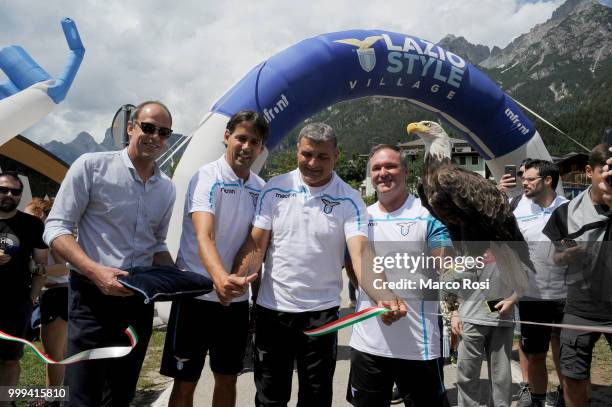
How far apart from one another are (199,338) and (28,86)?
779 centimetres

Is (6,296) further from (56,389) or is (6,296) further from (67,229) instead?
(67,229)

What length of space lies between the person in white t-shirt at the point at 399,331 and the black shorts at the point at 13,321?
2.73 m

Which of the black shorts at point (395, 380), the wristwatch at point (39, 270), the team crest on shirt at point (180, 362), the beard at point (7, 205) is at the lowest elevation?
the black shorts at point (395, 380)

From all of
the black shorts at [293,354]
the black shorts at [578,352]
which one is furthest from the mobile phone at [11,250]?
the black shorts at [578,352]

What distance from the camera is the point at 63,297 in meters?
3.96

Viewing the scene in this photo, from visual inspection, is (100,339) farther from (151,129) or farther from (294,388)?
(294,388)

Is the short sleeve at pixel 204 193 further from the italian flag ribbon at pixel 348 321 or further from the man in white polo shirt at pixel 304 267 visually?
the italian flag ribbon at pixel 348 321

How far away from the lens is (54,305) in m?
3.95

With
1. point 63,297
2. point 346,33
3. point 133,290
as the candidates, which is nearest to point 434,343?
point 133,290

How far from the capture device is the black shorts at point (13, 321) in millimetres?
3301

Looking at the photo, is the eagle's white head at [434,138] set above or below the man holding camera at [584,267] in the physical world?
above

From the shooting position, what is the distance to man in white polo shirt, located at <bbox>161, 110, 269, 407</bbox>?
2.45 metres

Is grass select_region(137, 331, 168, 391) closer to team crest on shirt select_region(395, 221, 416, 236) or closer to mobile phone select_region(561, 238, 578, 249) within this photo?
team crest on shirt select_region(395, 221, 416, 236)

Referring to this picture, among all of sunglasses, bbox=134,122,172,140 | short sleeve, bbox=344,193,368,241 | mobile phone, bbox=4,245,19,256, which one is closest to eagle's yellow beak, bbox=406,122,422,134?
short sleeve, bbox=344,193,368,241
